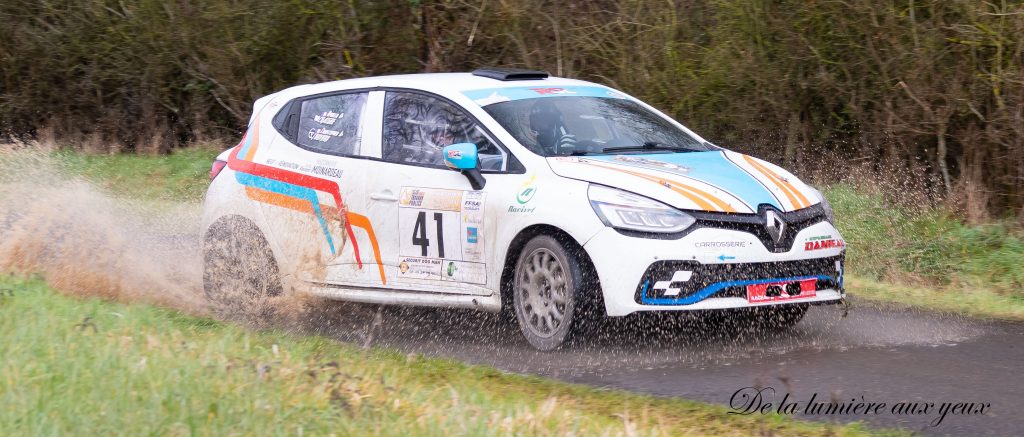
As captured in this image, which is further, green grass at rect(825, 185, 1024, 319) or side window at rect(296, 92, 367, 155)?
green grass at rect(825, 185, 1024, 319)

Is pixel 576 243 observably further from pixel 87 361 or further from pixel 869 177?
pixel 869 177

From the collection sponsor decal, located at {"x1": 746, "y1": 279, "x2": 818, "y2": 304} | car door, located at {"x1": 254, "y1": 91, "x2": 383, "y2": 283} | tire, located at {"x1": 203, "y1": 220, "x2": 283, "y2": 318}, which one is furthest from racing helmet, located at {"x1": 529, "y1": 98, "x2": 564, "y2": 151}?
tire, located at {"x1": 203, "y1": 220, "x2": 283, "y2": 318}

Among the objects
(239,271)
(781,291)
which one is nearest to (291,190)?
(239,271)

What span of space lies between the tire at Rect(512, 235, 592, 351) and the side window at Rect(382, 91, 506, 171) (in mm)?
831

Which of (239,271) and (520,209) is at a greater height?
(520,209)

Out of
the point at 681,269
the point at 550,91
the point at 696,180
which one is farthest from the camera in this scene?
the point at 550,91

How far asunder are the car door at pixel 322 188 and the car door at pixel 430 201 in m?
0.15

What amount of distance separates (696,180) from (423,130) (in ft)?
6.43

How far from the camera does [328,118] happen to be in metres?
9.25

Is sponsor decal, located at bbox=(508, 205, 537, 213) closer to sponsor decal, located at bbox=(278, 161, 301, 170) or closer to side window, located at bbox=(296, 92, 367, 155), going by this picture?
side window, located at bbox=(296, 92, 367, 155)

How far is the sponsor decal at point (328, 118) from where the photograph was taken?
9180 mm

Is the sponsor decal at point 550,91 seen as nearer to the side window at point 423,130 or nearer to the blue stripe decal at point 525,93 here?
the blue stripe decal at point 525,93

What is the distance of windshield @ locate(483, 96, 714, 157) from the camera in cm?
820

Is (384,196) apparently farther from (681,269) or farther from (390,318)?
(681,269)
